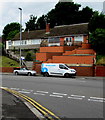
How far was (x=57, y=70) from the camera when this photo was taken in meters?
26.5

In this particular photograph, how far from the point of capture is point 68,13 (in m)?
65.1

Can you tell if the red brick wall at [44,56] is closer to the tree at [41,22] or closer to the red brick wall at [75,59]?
the red brick wall at [75,59]

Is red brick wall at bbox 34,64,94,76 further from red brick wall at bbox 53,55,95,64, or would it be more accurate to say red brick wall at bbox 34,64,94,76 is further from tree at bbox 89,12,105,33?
tree at bbox 89,12,105,33

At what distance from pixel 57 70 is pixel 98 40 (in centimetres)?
854

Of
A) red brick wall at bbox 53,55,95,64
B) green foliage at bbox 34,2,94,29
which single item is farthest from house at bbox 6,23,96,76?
green foliage at bbox 34,2,94,29

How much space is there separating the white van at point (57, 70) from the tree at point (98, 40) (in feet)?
24.0

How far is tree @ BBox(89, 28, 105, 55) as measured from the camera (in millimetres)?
29600

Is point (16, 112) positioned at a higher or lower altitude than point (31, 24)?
lower

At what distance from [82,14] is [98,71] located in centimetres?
4252

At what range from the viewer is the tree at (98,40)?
2960 centimetres

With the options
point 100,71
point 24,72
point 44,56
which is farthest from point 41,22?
point 100,71

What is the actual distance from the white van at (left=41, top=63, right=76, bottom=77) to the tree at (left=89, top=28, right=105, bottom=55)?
731 centimetres

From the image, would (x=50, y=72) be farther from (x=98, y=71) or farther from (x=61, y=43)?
(x=61, y=43)

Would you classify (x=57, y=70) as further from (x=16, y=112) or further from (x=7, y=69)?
(x=16, y=112)
